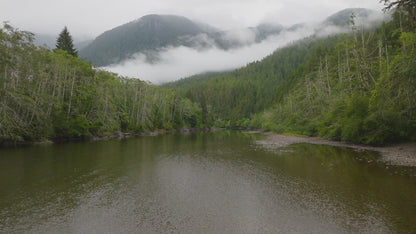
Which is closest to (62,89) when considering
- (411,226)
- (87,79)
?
(87,79)

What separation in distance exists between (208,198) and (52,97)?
1610 inches

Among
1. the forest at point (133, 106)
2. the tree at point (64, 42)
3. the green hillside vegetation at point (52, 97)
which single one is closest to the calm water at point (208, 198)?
the forest at point (133, 106)


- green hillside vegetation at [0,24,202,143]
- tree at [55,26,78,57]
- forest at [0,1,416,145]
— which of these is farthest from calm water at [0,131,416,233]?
tree at [55,26,78,57]

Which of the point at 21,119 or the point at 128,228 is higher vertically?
the point at 21,119

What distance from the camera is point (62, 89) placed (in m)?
51.7

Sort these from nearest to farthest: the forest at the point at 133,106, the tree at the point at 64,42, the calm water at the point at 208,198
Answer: the calm water at the point at 208,198
the forest at the point at 133,106
the tree at the point at 64,42

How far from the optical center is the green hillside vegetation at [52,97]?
119 ft

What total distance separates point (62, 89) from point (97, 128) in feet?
37.1

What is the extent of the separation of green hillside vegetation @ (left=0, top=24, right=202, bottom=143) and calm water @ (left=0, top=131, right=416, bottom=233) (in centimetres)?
1882

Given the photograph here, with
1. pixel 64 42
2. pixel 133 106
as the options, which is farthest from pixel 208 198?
pixel 64 42

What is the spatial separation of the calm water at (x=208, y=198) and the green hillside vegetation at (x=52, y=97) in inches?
741

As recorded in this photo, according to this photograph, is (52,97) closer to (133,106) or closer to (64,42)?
(64,42)

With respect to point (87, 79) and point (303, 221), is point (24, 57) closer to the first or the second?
point (87, 79)

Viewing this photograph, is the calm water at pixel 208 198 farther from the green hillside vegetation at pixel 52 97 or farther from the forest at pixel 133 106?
the green hillside vegetation at pixel 52 97
